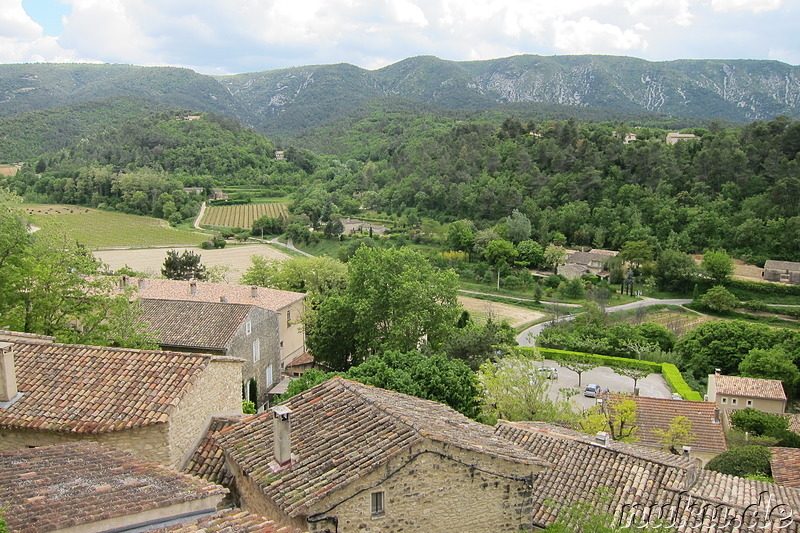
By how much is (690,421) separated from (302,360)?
17872 mm

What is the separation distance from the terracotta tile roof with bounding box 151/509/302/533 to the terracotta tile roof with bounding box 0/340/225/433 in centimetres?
292

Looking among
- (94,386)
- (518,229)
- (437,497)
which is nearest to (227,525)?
(437,497)

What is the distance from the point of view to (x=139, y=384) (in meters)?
9.98

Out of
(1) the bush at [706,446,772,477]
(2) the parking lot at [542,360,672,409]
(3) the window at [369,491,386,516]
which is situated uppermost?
(3) the window at [369,491,386,516]

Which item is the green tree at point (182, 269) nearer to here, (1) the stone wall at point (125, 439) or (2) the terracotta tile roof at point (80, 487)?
(1) the stone wall at point (125, 439)

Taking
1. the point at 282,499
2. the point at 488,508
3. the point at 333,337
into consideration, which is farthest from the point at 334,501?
the point at 333,337

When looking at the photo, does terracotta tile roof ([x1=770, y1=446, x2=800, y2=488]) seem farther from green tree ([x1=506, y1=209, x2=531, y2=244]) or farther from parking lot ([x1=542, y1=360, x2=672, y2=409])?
green tree ([x1=506, y1=209, x2=531, y2=244])

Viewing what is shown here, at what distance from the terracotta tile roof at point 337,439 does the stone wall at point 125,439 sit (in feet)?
3.04

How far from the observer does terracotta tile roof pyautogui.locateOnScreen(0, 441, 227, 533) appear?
6090 millimetres

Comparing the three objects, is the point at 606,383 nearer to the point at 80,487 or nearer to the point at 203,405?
the point at 203,405

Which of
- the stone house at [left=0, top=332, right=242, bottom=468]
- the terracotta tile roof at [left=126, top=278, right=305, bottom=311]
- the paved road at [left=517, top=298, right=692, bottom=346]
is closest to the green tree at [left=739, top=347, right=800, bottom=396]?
the paved road at [left=517, top=298, right=692, bottom=346]

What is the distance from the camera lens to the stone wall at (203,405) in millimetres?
9570

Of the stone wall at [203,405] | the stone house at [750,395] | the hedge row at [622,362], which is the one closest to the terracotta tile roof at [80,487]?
the stone wall at [203,405]

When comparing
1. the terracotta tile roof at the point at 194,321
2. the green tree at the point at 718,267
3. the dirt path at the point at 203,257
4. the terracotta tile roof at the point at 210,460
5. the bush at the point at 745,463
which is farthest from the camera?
the dirt path at the point at 203,257
